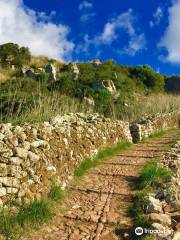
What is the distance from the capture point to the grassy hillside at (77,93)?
477 inches

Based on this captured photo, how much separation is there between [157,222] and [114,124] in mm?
9760

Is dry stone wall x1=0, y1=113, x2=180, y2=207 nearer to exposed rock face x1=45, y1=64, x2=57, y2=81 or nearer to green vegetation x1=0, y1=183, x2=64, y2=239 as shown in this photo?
green vegetation x1=0, y1=183, x2=64, y2=239

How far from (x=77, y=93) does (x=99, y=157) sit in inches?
725

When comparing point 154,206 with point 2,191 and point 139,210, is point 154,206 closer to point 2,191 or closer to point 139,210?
point 139,210

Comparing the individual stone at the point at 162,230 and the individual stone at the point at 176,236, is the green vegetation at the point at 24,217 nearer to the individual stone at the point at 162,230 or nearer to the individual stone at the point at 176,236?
the individual stone at the point at 162,230

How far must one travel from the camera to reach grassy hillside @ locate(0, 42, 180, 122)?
39.8ft

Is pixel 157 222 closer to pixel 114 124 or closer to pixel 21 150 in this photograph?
pixel 21 150

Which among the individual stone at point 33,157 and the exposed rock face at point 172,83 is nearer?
the individual stone at point 33,157

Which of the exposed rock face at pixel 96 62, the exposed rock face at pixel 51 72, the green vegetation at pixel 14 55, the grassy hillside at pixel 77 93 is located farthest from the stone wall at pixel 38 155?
the exposed rock face at pixel 96 62

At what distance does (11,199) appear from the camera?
6.70 m

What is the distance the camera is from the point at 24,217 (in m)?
6.45

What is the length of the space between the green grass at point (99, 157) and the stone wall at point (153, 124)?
8.32 feet

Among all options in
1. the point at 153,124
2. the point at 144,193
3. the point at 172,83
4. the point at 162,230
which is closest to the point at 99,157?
the point at 144,193

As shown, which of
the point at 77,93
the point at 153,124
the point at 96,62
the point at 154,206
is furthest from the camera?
the point at 96,62
